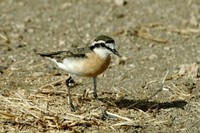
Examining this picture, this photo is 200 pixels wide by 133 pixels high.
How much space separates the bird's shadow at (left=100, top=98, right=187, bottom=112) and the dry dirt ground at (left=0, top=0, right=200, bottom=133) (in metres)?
0.01

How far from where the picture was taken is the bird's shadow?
24.7ft

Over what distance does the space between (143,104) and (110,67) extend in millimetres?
1531

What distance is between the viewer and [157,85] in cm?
820

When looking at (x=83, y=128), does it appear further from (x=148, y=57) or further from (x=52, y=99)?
(x=148, y=57)

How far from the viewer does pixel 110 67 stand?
9.03 meters

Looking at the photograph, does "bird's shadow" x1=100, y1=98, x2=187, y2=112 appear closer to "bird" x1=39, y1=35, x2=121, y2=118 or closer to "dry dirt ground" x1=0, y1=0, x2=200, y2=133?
"dry dirt ground" x1=0, y1=0, x2=200, y2=133

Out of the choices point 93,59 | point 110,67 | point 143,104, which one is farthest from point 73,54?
point 110,67

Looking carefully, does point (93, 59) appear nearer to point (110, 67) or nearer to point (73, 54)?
point (73, 54)

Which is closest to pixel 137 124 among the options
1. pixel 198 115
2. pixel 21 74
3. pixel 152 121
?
pixel 152 121

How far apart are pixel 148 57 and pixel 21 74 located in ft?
6.59

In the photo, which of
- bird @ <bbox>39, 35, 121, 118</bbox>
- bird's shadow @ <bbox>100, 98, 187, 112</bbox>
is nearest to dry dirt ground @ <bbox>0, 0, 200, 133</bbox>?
bird's shadow @ <bbox>100, 98, 187, 112</bbox>

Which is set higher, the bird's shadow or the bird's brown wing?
the bird's brown wing

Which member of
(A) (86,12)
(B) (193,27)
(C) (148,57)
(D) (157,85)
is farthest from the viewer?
(A) (86,12)

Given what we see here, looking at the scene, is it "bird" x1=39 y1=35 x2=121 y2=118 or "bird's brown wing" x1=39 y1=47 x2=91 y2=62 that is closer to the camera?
"bird" x1=39 y1=35 x2=121 y2=118
